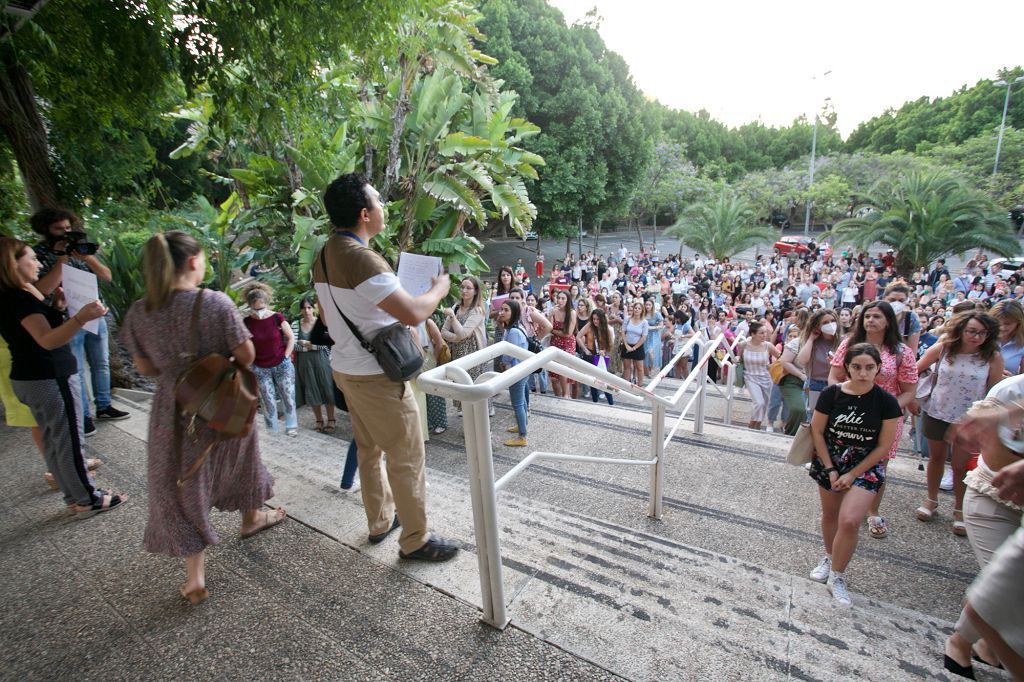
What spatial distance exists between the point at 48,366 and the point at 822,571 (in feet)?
14.5

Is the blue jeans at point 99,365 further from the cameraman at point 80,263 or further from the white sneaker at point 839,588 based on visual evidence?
the white sneaker at point 839,588

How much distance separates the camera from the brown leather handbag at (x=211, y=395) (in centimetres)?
216

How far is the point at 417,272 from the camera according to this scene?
9.09 ft

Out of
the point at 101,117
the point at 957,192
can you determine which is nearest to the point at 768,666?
the point at 101,117

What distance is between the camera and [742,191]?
32188mm

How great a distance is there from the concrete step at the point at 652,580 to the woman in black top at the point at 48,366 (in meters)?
1.03

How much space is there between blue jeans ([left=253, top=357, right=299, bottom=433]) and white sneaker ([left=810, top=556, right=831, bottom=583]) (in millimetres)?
4463

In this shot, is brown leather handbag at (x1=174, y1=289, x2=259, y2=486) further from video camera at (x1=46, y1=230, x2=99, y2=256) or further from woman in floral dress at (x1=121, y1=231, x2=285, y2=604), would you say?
video camera at (x1=46, y1=230, x2=99, y2=256)

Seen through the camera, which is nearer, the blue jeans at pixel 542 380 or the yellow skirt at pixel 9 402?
the yellow skirt at pixel 9 402

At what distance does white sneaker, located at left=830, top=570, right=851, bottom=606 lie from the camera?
269 centimetres

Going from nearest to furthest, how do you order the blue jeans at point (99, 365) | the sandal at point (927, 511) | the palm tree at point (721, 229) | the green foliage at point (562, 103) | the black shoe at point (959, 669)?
1. the black shoe at point (959, 669)
2. the sandal at point (927, 511)
3. the blue jeans at point (99, 365)
4. the green foliage at point (562, 103)
5. the palm tree at point (721, 229)

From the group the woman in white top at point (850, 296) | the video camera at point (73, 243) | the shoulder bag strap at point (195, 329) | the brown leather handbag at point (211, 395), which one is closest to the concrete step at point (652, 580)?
the brown leather handbag at point (211, 395)

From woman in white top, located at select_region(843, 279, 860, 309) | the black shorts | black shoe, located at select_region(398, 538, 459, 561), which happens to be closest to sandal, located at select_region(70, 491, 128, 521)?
black shoe, located at select_region(398, 538, 459, 561)

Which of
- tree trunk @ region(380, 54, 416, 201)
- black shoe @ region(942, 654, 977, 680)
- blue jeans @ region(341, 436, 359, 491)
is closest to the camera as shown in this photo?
black shoe @ region(942, 654, 977, 680)
